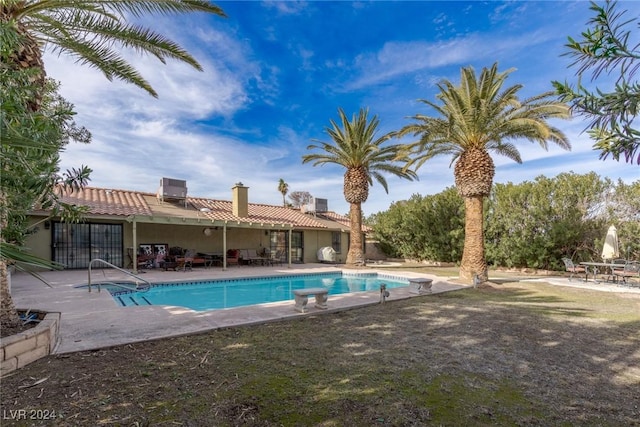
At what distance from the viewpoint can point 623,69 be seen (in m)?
2.13

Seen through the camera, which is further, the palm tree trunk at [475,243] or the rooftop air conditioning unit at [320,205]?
the rooftop air conditioning unit at [320,205]

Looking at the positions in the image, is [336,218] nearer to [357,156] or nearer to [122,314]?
[357,156]

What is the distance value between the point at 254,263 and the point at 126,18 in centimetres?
1622

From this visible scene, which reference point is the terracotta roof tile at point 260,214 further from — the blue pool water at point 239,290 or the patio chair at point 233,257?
the blue pool water at point 239,290

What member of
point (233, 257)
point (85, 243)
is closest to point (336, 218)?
point (233, 257)

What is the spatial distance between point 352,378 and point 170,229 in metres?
17.4

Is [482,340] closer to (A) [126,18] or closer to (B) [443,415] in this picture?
(B) [443,415]

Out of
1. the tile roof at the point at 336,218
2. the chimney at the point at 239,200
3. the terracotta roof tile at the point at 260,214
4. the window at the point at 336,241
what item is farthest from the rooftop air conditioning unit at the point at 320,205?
the chimney at the point at 239,200

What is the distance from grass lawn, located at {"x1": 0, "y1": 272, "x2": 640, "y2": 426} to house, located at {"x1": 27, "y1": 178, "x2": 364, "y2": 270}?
35.6 feet

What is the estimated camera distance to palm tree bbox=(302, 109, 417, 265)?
1994 centimetres

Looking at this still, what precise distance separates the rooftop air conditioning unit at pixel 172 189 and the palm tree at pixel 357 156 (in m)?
8.29

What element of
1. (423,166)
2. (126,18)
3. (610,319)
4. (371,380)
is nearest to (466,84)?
(423,166)

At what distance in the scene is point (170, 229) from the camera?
19234mm

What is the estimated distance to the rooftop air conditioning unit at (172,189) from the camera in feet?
66.6
